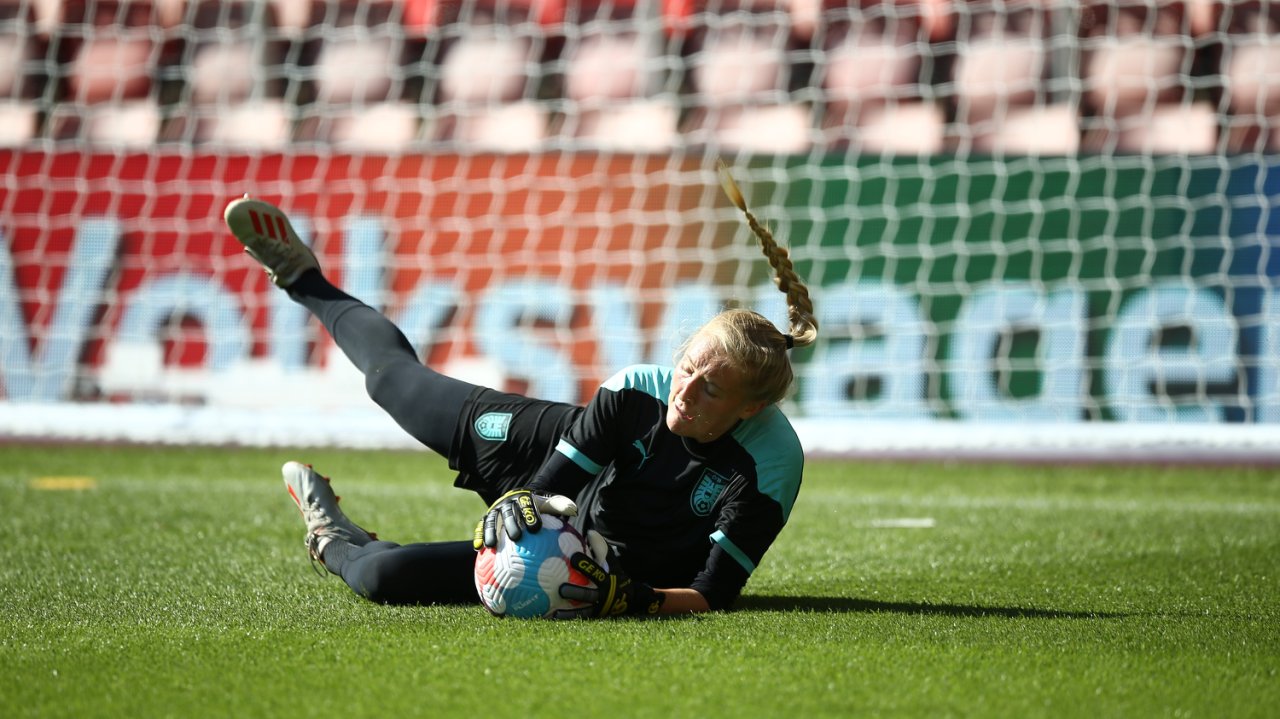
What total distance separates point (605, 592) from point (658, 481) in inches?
14.6

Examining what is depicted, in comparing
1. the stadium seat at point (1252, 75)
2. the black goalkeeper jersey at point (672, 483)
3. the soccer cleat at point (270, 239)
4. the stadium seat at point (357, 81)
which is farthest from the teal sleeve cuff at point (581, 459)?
the stadium seat at point (357, 81)

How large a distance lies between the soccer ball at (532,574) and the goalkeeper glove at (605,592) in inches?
0.5

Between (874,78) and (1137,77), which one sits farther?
(874,78)

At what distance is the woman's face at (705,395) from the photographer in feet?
9.42

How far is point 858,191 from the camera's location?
754 cm

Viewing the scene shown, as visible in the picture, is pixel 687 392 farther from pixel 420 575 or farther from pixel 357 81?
pixel 357 81

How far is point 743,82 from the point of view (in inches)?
326

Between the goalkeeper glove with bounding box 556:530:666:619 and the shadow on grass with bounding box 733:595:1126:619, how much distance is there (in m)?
0.27

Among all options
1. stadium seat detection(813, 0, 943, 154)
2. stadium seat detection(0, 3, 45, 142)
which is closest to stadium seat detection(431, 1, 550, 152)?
stadium seat detection(813, 0, 943, 154)

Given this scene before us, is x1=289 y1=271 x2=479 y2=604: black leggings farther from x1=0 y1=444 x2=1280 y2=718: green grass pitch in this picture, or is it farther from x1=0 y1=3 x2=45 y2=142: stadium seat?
x1=0 y1=3 x2=45 y2=142: stadium seat

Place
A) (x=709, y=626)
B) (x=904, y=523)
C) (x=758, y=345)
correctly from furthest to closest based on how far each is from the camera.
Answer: (x=904, y=523), (x=758, y=345), (x=709, y=626)

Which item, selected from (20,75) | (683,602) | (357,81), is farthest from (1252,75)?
(20,75)

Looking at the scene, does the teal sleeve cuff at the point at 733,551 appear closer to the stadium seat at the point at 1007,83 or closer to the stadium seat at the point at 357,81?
the stadium seat at the point at 1007,83

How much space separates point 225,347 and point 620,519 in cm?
516
